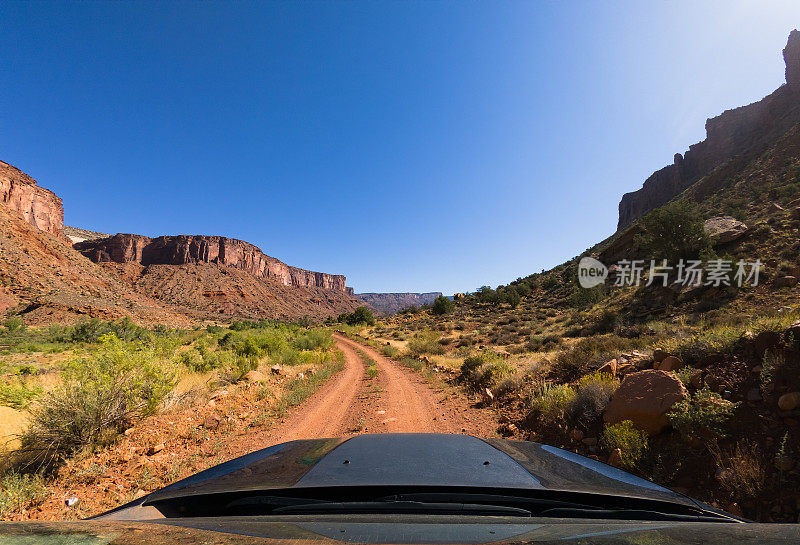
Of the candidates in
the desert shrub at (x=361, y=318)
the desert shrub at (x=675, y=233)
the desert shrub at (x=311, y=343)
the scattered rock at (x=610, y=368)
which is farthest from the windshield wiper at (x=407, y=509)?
the desert shrub at (x=361, y=318)

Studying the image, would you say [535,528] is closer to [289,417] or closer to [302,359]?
[289,417]

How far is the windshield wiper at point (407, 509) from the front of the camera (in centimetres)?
171

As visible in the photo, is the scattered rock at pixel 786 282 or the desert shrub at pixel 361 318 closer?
the scattered rock at pixel 786 282

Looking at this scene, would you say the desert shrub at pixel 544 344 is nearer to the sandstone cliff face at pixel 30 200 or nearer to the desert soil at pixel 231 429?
the desert soil at pixel 231 429

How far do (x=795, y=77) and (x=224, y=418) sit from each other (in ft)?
305

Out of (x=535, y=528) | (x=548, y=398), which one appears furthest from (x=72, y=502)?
(x=548, y=398)

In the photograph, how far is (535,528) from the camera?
1.41m

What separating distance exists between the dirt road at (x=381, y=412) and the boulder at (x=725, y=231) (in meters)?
24.2

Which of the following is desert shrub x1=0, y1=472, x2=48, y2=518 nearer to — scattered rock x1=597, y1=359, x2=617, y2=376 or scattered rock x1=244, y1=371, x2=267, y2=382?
scattered rock x1=244, y1=371, x2=267, y2=382

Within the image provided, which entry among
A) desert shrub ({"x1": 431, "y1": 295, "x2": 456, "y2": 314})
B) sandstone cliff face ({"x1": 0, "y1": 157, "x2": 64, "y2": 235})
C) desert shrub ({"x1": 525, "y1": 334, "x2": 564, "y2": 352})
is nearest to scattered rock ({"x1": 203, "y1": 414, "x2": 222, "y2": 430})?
desert shrub ({"x1": 525, "y1": 334, "x2": 564, "y2": 352})

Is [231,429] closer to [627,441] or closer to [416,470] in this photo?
[416,470]

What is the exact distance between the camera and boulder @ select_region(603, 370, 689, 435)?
439 cm

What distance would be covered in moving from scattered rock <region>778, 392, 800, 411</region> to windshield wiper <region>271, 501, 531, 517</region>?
15.2 feet

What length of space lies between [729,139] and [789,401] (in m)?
90.7
